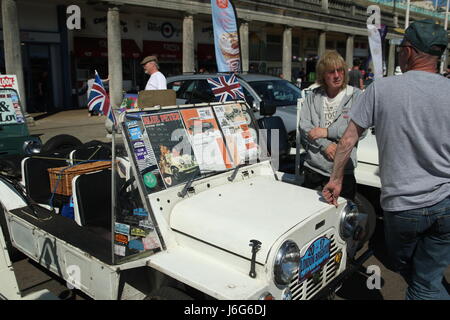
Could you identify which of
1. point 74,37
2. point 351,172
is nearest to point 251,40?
point 74,37

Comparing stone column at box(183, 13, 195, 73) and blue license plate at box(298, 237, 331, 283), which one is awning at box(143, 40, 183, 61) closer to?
stone column at box(183, 13, 195, 73)

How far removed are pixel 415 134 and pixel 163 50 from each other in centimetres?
2042

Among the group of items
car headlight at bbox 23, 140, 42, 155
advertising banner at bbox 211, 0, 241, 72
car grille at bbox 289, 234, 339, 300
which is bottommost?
car grille at bbox 289, 234, 339, 300

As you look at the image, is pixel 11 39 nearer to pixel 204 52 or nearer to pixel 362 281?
pixel 204 52

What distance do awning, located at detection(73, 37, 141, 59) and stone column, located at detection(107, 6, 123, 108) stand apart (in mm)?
3150

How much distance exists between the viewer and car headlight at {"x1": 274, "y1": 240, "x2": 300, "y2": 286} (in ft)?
7.11

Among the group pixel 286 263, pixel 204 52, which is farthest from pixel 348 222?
pixel 204 52

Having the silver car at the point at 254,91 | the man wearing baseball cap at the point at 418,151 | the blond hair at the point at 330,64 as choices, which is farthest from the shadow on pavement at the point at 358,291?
the silver car at the point at 254,91

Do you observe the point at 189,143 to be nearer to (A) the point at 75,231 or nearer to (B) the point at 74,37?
(A) the point at 75,231

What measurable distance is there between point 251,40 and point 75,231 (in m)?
24.9

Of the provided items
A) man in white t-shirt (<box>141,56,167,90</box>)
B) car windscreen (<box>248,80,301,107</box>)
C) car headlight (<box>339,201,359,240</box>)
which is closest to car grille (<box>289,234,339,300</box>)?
car headlight (<box>339,201,359,240</box>)

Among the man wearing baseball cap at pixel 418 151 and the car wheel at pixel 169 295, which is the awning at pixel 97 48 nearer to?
the car wheel at pixel 169 295

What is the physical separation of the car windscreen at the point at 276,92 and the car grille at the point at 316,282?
6164 millimetres
